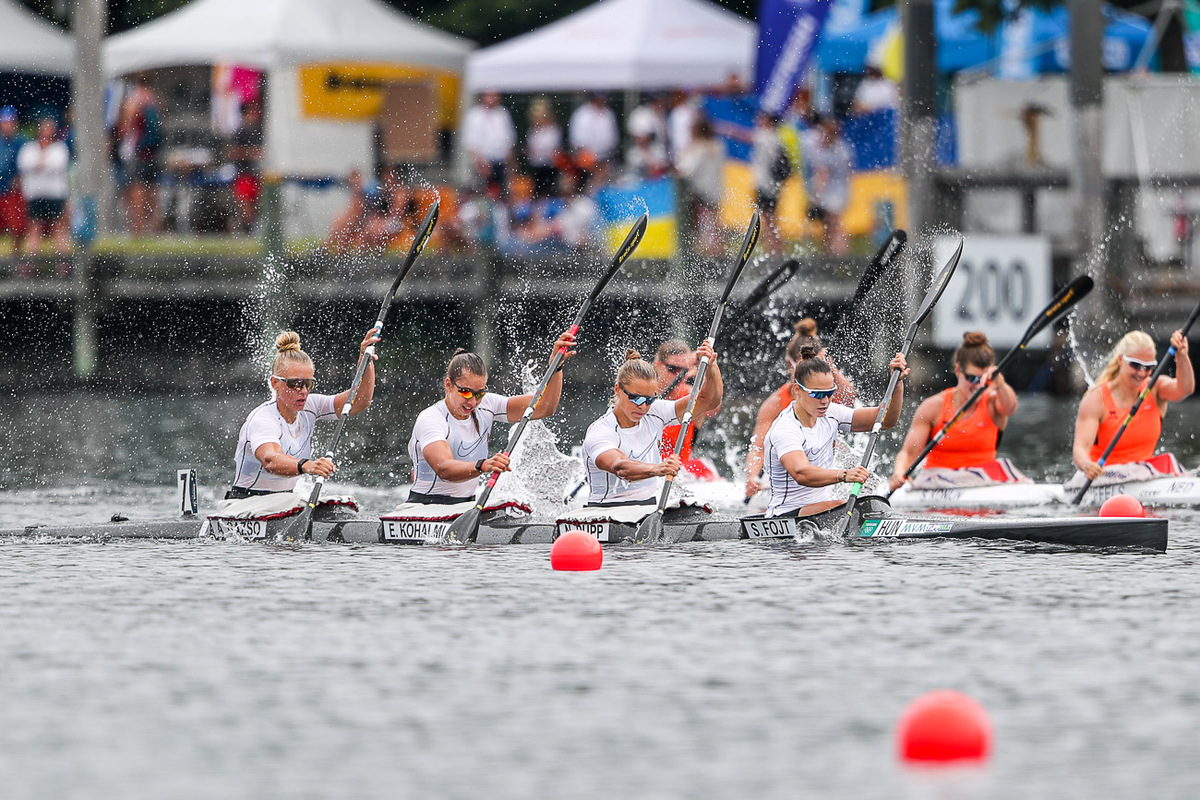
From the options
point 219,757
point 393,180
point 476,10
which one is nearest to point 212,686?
point 219,757

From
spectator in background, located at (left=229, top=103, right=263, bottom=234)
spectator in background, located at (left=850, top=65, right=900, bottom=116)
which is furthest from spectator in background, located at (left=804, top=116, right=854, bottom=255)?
spectator in background, located at (left=229, top=103, right=263, bottom=234)

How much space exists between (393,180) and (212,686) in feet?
55.6

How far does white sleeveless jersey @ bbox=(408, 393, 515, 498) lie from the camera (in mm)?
13578

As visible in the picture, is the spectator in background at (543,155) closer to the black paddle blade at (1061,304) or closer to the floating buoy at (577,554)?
the black paddle blade at (1061,304)

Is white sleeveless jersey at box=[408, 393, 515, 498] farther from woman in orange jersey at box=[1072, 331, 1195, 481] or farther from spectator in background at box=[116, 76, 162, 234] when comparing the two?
spectator in background at box=[116, 76, 162, 234]

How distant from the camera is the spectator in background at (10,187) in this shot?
2536cm

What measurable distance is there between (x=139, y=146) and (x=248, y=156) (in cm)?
141

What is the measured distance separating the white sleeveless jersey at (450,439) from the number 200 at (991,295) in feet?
30.2

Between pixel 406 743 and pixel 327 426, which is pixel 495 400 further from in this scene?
pixel 327 426

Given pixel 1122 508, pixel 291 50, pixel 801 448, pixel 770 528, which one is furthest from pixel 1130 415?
pixel 291 50

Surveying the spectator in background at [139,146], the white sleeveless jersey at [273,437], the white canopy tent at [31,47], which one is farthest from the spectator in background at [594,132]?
the white sleeveless jersey at [273,437]

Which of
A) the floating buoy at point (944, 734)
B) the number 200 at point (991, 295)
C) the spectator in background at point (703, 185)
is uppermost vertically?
the spectator in background at point (703, 185)

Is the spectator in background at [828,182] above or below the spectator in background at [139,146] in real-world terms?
below

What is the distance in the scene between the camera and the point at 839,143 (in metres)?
23.4
